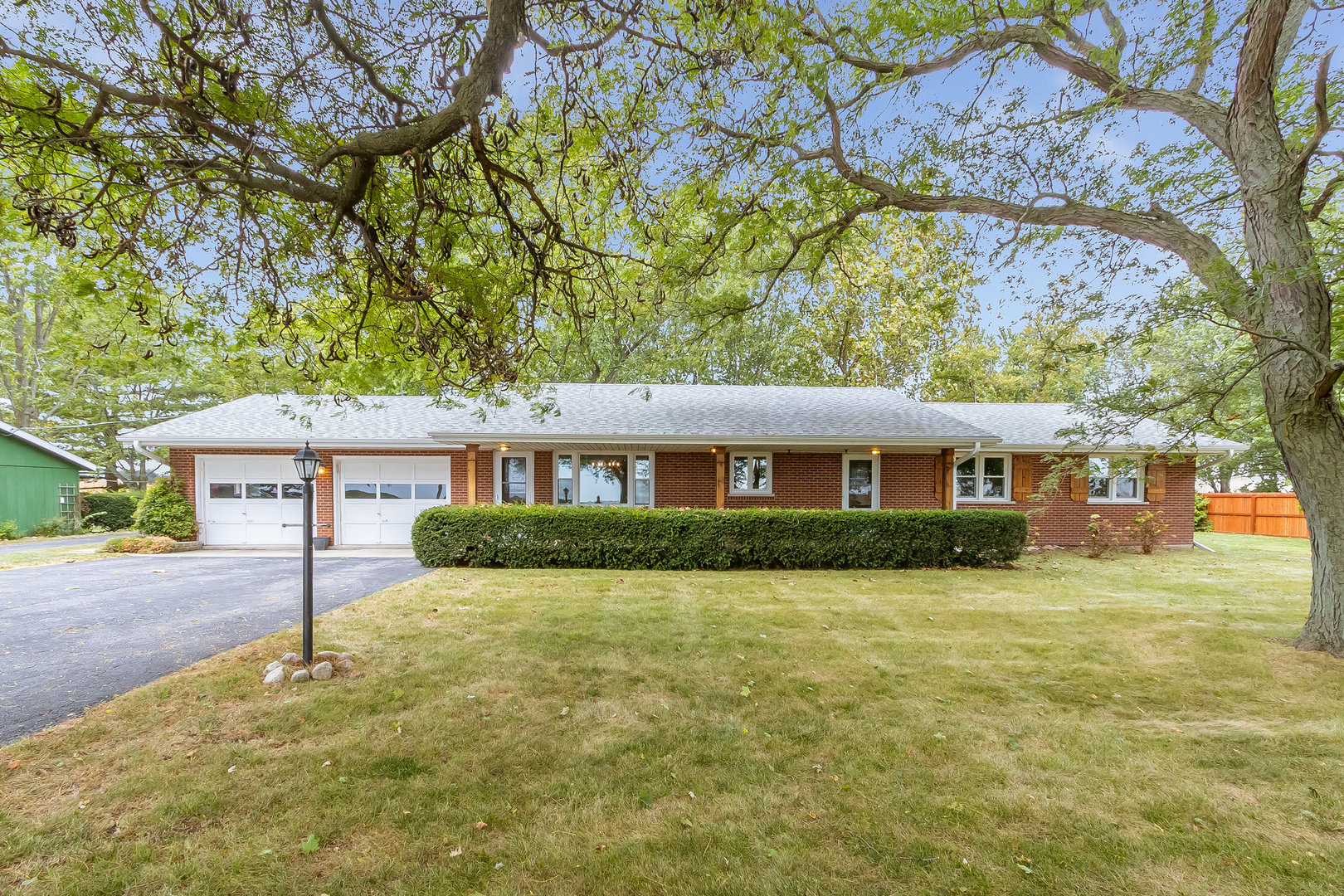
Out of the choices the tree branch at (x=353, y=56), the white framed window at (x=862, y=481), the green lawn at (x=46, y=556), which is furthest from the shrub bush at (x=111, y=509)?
the white framed window at (x=862, y=481)

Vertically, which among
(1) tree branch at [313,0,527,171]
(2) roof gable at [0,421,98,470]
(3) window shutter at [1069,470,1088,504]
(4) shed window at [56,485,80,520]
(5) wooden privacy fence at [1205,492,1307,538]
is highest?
(1) tree branch at [313,0,527,171]

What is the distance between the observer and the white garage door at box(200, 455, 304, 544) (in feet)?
45.6

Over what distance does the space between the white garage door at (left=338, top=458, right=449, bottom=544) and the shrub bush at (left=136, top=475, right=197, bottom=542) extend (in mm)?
3697

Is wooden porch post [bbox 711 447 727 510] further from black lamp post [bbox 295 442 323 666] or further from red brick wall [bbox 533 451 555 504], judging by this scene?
black lamp post [bbox 295 442 323 666]

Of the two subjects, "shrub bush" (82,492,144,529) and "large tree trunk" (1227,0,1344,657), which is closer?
"large tree trunk" (1227,0,1344,657)

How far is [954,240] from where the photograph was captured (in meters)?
7.59

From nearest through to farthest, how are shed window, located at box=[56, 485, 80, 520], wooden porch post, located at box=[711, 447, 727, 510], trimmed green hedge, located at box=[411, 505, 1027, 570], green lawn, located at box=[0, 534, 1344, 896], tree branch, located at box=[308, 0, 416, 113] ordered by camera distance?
green lawn, located at box=[0, 534, 1344, 896] → tree branch, located at box=[308, 0, 416, 113] → trimmed green hedge, located at box=[411, 505, 1027, 570] → wooden porch post, located at box=[711, 447, 727, 510] → shed window, located at box=[56, 485, 80, 520]

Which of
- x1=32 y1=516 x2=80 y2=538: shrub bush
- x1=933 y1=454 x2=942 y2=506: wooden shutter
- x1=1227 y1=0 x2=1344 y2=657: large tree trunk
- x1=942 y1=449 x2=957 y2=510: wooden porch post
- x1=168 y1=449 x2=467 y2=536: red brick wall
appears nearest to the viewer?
x1=1227 y1=0 x2=1344 y2=657: large tree trunk

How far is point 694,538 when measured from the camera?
34.7 ft

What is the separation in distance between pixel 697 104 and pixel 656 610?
6.14 meters

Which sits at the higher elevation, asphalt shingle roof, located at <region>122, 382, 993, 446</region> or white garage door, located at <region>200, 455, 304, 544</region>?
asphalt shingle roof, located at <region>122, 382, 993, 446</region>

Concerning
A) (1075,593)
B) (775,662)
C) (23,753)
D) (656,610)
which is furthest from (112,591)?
(1075,593)

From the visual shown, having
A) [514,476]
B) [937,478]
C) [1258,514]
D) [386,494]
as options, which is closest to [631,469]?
[514,476]

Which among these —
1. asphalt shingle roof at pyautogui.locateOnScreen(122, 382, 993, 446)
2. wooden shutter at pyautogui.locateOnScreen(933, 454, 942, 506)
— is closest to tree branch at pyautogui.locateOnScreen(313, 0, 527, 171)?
asphalt shingle roof at pyautogui.locateOnScreen(122, 382, 993, 446)
